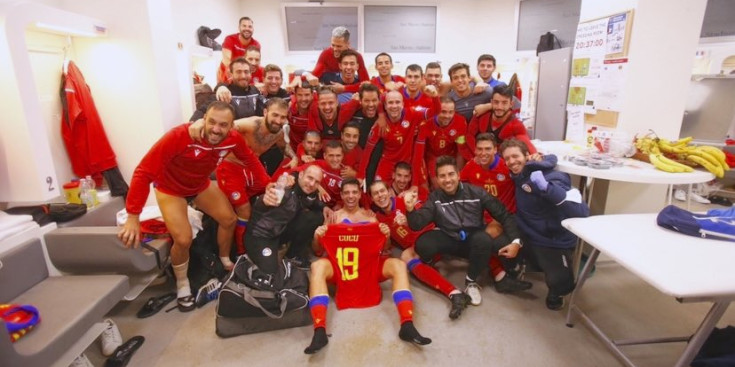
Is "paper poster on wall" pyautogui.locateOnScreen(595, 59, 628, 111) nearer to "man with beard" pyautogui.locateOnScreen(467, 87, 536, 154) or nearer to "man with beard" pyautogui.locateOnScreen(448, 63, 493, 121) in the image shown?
"man with beard" pyautogui.locateOnScreen(467, 87, 536, 154)

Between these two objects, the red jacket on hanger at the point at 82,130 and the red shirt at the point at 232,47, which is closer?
the red jacket on hanger at the point at 82,130

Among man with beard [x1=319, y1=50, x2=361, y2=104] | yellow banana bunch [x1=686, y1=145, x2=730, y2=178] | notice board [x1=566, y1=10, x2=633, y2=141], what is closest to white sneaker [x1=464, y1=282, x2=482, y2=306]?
yellow banana bunch [x1=686, y1=145, x2=730, y2=178]

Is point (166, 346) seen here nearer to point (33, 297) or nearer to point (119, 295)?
point (119, 295)

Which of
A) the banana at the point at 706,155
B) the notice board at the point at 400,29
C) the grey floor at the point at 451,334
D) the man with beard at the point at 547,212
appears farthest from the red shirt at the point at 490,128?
the notice board at the point at 400,29

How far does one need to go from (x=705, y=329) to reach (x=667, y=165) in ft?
3.89

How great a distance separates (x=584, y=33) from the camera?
3.31 metres

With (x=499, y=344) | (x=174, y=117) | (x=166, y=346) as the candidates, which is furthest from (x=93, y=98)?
(x=499, y=344)

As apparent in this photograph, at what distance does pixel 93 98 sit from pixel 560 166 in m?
3.61

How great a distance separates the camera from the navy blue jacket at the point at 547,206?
230 centimetres

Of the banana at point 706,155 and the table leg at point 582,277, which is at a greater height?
the banana at point 706,155

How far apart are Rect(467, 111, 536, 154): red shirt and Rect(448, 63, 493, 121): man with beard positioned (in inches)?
5.6

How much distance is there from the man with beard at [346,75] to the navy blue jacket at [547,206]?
5.74ft

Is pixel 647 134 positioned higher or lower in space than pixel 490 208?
higher

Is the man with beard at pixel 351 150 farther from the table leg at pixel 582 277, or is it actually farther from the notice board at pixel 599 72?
the notice board at pixel 599 72
